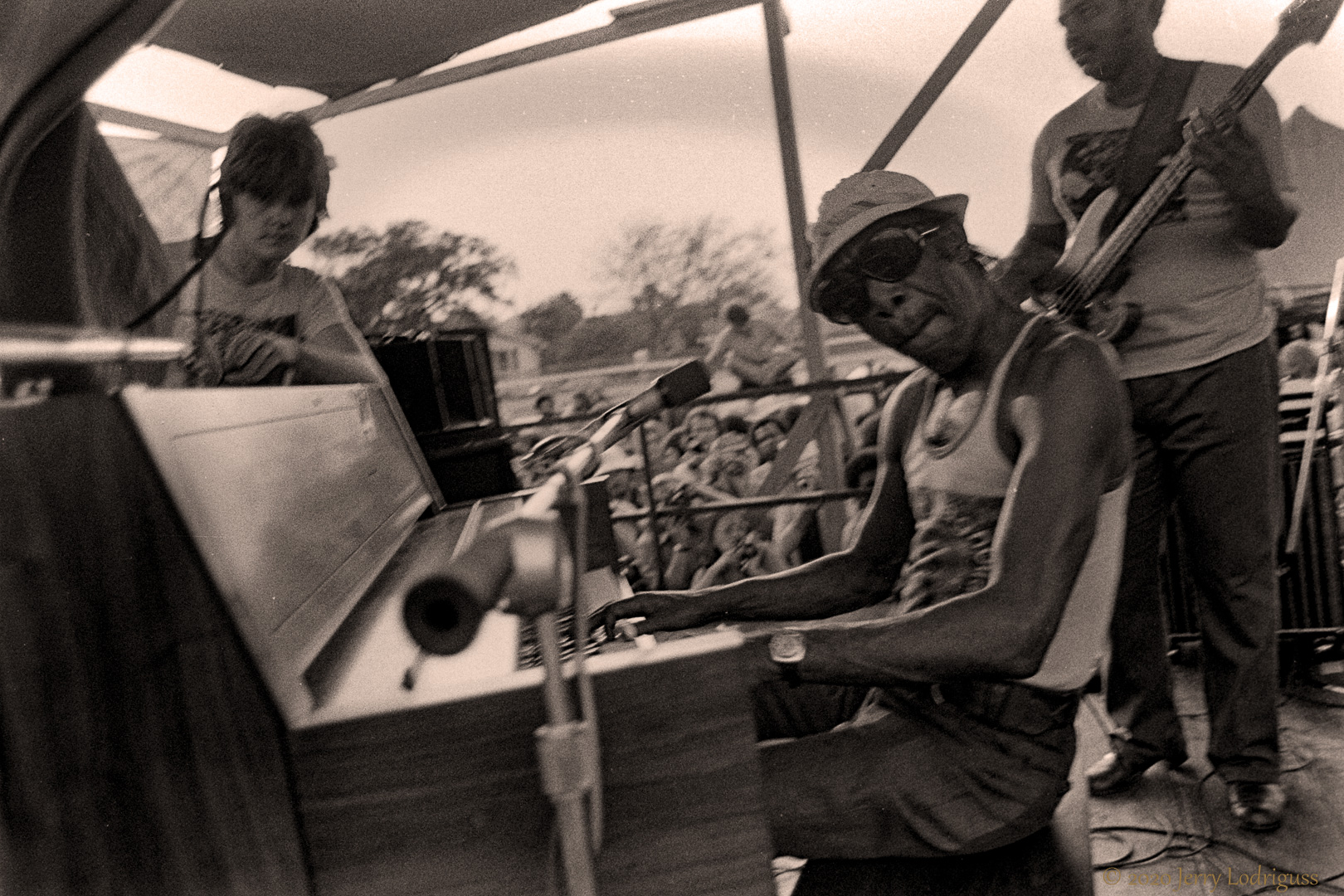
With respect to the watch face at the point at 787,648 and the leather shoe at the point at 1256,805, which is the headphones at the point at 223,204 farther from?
the leather shoe at the point at 1256,805

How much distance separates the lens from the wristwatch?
1.55 metres

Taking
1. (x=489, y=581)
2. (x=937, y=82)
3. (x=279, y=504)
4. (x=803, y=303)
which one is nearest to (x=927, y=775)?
(x=279, y=504)

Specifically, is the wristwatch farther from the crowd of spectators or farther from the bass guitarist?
the crowd of spectators

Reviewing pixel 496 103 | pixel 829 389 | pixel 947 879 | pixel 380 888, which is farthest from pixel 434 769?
pixel 496 103

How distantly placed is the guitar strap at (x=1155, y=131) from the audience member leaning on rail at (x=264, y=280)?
1.87 m

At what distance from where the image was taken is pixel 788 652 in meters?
1.56

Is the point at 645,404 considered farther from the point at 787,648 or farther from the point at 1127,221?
the point at 1127,221

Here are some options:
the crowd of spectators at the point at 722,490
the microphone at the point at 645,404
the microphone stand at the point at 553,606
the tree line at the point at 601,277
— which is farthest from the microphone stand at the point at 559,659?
the tree line at the point at 601,277

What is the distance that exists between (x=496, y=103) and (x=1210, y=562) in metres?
4.78

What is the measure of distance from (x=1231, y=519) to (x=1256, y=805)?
2.22 feet

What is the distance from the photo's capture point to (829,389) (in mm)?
5066

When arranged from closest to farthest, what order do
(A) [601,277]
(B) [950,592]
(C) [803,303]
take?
(B) [950,592]
(C) [803,303]
(A) [601,277]

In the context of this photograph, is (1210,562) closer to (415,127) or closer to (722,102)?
(722,102)

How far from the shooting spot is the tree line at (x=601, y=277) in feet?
21.0
